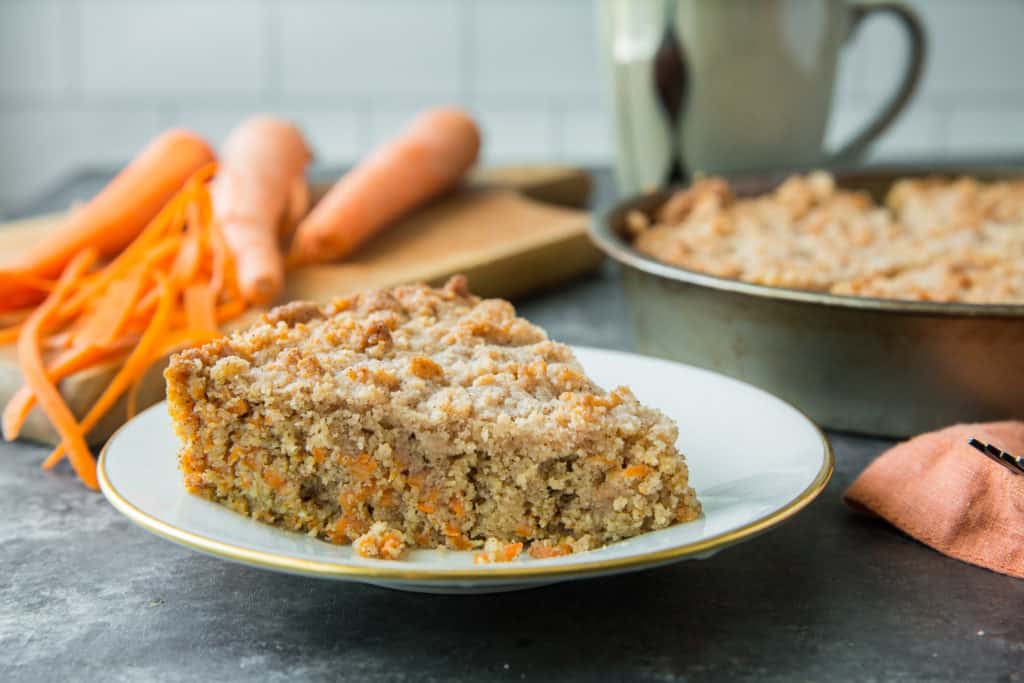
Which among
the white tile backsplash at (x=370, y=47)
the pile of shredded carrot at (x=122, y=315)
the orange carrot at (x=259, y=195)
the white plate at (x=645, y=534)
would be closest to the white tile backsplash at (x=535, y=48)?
the white tile backsplash at (x=370, y=47)

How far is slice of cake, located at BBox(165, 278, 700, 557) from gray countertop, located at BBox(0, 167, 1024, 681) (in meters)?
0.07

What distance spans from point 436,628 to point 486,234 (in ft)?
4.79

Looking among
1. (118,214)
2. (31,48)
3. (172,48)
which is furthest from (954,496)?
(31,48)

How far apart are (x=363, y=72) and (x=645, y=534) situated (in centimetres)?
405

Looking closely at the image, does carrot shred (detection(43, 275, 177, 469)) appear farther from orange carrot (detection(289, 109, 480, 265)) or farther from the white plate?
Result: orange carrot (detection(289, 109, 480, 265))

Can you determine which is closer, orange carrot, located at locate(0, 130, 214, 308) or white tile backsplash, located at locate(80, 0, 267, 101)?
orange carrot, located at locate(0, 130, 214, 308)

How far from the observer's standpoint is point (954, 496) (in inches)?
49.9

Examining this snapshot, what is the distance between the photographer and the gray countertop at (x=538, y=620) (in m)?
1.05

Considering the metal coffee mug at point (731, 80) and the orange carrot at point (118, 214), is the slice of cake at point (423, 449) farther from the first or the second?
the metal coffee mug at point (731, 80)

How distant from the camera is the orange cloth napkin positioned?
1.23 meters

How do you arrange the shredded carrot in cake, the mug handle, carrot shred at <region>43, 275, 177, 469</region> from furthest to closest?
the mug handle, carrot shred at <region>43, 275, 177, 469</region>, the shredded carrot in cake

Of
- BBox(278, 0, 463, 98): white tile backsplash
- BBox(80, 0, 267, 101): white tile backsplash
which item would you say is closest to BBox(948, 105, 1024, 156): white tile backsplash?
BBox(278, 0, 463, 98): white tile backsplash

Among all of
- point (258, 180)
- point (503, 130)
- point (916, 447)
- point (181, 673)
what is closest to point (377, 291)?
point (181, 673)

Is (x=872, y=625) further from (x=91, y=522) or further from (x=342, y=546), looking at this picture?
(x=91, y=522)
